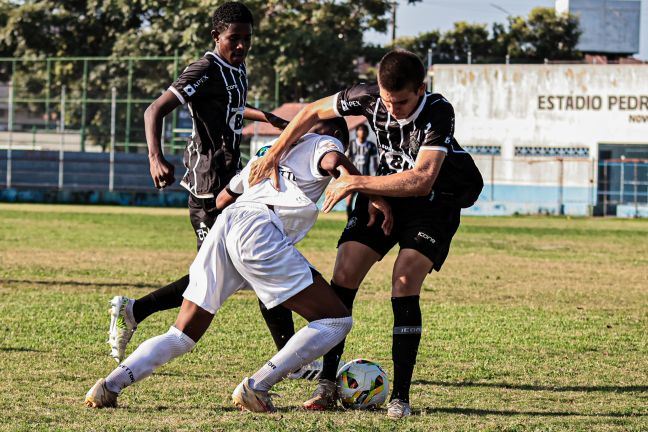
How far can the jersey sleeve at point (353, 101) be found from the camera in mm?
6602

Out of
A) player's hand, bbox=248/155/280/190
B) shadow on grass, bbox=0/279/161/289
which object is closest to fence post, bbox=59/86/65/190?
shadow on grass, bbox=0/279/161/289

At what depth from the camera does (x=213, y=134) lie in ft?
25.6

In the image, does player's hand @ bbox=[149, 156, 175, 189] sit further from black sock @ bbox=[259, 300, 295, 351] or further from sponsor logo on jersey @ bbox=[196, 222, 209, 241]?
black sock @ bbox=[259, 300, 295, 351]

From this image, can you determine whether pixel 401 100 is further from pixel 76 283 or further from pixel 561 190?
pixel 561 190

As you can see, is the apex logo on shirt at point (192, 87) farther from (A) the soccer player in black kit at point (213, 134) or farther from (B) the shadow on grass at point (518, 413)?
(B) the shadow on grass at point (518, 413)

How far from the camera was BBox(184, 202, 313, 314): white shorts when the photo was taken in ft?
19.6

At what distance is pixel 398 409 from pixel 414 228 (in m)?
1.04

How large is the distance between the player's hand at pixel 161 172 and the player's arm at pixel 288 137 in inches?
21.0

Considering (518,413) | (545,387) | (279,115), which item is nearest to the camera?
(518,413)

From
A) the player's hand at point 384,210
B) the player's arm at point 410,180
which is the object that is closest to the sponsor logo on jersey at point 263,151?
the player's arm at point 410,180

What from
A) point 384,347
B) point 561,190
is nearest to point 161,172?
point 384,347

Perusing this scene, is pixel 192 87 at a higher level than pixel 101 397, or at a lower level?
higher

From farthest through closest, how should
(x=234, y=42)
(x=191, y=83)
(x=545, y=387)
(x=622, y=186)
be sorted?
(x=622, y=186) → (x=234, y=42) → (x=191, y=83) → (x=545, y=387)

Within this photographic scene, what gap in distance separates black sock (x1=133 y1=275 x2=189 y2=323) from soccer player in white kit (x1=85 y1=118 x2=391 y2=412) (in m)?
1.65
